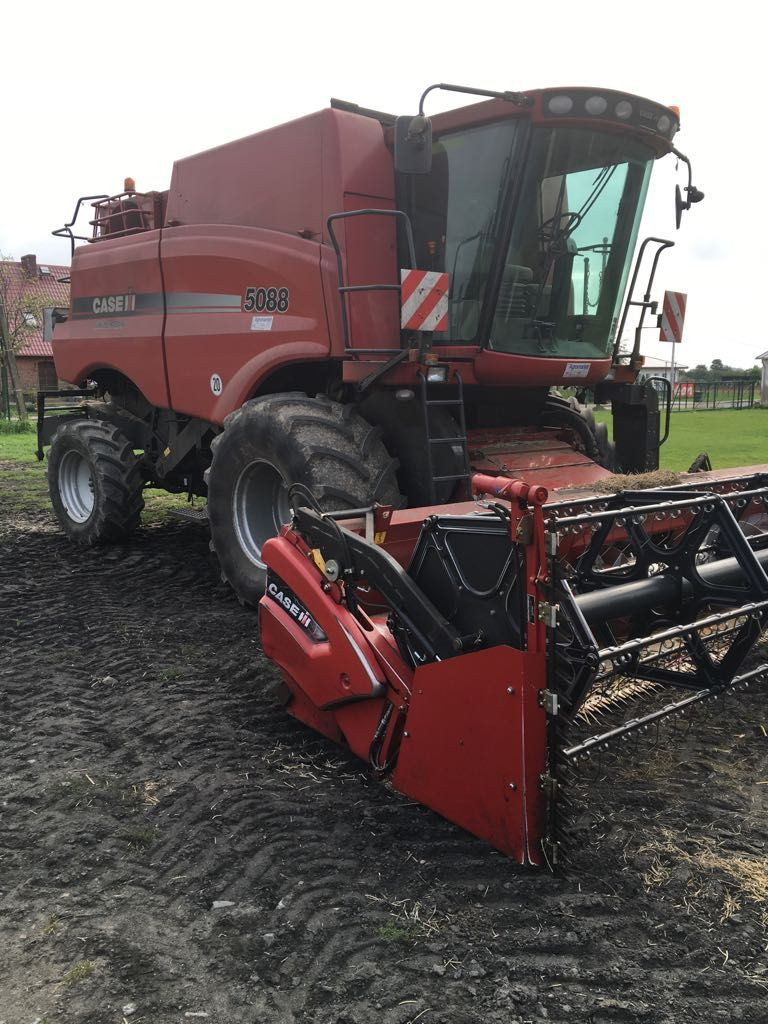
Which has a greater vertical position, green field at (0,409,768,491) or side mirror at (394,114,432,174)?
side mirror at (394,114,432,174)

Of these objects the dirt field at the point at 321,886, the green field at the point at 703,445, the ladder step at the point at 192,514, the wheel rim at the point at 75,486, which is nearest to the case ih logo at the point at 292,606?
the dirt field at the point at 321,886

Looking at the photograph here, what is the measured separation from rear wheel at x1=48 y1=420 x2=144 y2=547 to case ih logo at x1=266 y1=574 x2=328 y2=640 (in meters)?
3.57

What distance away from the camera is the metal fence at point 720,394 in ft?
121

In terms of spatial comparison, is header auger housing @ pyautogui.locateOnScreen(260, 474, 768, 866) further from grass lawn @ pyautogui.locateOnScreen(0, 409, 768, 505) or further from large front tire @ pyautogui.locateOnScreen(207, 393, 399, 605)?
grass lawn @ pyautogui.locateOnScreen(0, 409, 768, 505)

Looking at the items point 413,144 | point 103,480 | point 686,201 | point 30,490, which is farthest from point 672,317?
point 30,490

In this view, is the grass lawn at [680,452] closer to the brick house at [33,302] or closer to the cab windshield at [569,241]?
the cab windshield at [569,241]

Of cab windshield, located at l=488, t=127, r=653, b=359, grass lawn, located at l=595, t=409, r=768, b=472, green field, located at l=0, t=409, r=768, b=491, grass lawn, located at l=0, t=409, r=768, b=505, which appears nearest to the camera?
cab windshield, located at l=488, t=127, r=653, b=359

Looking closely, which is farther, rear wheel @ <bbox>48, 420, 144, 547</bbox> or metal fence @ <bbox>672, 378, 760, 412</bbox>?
metal fence @ <bbox>672, 378, 760, 412</bbox>

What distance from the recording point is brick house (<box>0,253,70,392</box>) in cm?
2669

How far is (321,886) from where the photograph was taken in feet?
7.85

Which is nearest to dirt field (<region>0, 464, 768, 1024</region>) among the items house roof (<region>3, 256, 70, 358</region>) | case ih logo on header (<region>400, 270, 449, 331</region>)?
case ih logo on header (<region>400, 270, 449, 331</region>)

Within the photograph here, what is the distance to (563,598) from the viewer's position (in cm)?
245

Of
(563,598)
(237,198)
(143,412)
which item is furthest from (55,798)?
(143,412)

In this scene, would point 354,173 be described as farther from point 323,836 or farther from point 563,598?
point 323,836
